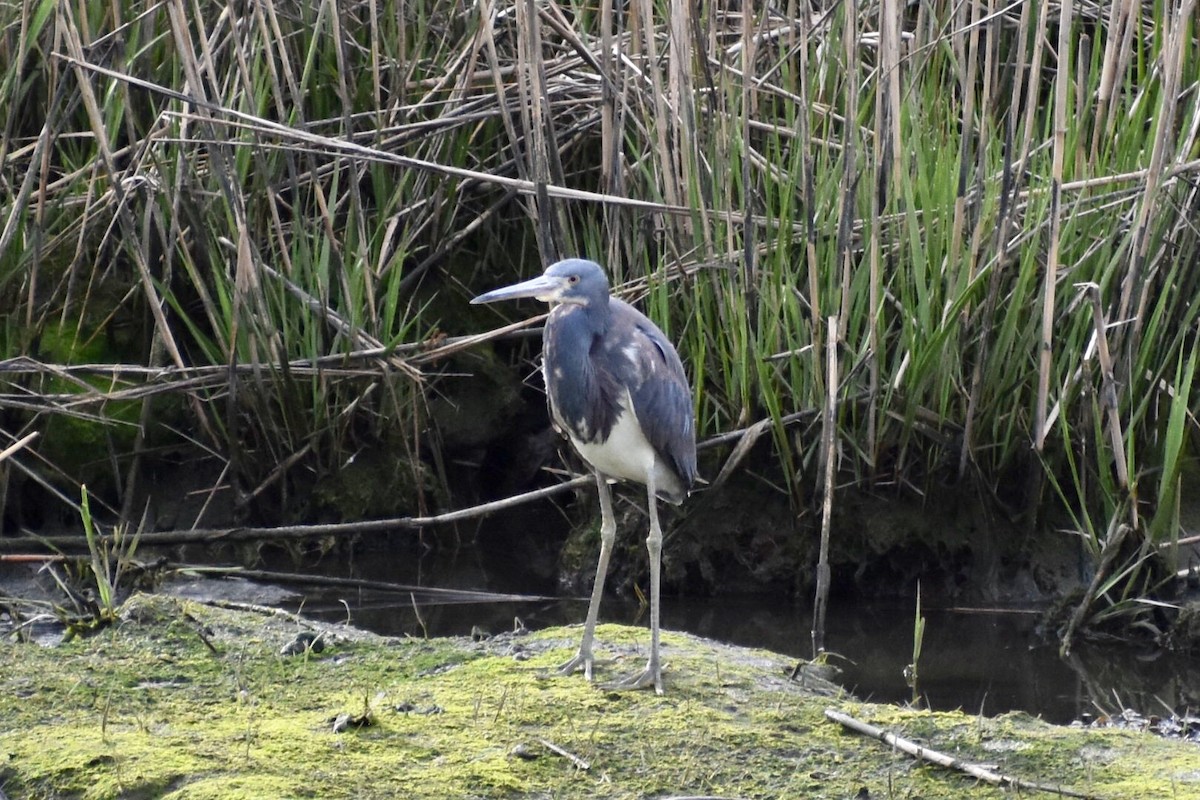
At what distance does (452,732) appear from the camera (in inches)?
118

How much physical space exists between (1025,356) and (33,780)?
10.5 feet

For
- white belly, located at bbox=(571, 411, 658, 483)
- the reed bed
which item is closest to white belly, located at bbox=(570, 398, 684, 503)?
white belly, located at bbox=(571, 411, 658, 483)

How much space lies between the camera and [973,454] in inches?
Result: 192

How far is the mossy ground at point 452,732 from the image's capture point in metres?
2.75

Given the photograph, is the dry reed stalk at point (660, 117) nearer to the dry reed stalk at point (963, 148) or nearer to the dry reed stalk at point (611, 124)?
the dry reed stalk at point (611, 124)

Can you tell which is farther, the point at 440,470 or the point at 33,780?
the point at 440,470

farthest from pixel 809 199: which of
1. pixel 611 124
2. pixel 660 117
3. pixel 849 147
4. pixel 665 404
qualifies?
pixel 665 404

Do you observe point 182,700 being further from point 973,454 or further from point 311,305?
point 973,454

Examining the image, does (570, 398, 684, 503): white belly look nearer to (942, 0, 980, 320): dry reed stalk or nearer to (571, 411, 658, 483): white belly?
(571, 411, 658, 483): white belly

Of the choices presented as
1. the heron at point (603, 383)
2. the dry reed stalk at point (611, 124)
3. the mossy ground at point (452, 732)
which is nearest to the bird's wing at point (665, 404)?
the heron at point (603, 383)

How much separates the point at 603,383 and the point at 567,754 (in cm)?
106

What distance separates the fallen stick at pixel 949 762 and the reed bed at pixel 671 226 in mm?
1729

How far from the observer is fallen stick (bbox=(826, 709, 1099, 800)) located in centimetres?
278

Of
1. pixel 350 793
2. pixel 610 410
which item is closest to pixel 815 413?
pixel 610 410
